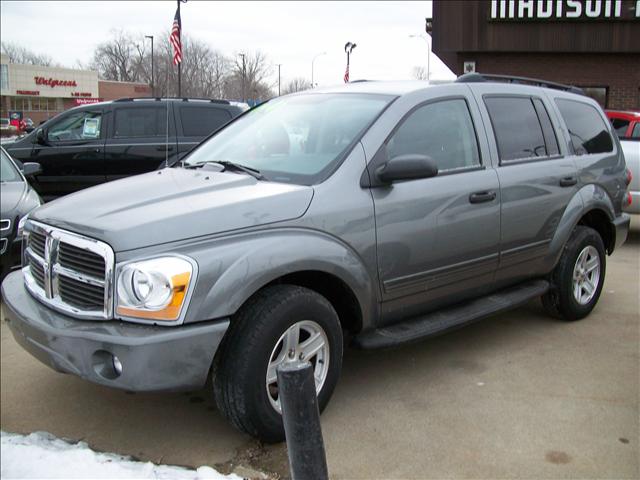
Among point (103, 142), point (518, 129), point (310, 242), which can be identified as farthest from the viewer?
point (103, 142)

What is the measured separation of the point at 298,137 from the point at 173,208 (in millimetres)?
1143

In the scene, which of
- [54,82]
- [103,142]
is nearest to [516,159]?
[103,142]

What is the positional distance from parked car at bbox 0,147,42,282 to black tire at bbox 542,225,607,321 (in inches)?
165

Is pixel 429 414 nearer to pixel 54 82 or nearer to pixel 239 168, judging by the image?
pixel 239 168

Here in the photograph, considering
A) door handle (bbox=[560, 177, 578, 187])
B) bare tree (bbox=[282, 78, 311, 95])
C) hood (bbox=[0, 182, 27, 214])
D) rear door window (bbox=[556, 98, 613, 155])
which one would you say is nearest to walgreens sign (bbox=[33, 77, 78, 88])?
bare tree (bbox=[282, 78, 311, 95])

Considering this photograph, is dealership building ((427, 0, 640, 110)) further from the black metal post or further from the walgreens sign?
the walgreens sign

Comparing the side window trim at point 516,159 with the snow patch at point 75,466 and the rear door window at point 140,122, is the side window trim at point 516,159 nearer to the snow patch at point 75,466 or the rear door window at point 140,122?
the snow patch at point 75,466

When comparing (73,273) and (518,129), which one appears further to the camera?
Answer: (518,129)

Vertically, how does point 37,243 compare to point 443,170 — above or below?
below

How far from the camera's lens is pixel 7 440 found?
3.08 meters

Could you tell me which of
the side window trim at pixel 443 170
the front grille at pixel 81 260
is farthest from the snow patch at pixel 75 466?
the side window trim at pixel 443 170

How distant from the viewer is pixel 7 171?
241 inches

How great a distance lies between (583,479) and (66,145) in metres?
8.55

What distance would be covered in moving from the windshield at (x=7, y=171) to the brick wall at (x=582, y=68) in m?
14.4
